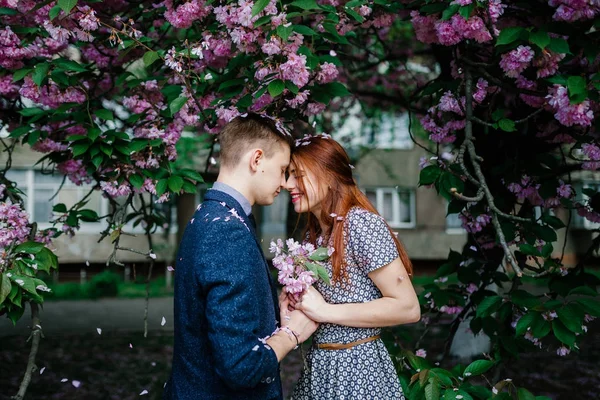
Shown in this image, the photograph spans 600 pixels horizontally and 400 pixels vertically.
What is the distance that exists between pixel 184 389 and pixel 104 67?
3.40 meters

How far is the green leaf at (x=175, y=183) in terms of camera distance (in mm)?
3637

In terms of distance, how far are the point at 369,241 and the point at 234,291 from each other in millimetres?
661

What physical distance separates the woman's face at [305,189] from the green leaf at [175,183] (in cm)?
123

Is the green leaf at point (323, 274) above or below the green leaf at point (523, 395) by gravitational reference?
above

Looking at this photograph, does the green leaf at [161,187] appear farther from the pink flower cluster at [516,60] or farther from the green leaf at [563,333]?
the green leaf at [563,333]

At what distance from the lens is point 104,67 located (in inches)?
195

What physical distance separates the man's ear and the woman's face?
282mm

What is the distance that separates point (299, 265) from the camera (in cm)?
242

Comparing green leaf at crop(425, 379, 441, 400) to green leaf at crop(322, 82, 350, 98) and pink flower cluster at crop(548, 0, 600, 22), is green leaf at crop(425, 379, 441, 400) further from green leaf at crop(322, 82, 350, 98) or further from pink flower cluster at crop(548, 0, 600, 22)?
pink flower cluster at crop(548, 0, 600, 22)

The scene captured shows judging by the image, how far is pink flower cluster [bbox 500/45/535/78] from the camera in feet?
12.1

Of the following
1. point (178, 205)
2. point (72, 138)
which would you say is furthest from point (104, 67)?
point (178, 205)

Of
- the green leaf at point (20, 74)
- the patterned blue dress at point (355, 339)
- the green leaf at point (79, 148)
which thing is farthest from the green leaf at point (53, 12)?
the patterned blue dress at point (355, 339)

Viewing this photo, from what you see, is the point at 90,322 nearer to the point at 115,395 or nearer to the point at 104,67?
the point at 115,395

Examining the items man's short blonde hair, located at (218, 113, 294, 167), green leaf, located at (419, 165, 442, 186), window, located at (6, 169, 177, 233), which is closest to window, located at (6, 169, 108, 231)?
window, located at (6, 169, 177, 233)
